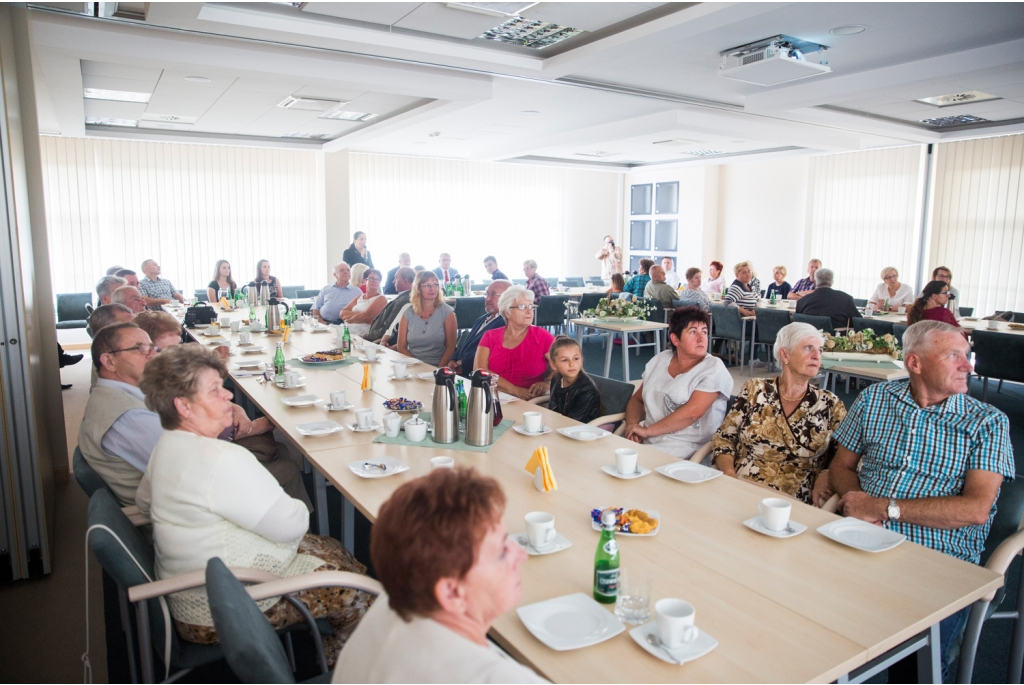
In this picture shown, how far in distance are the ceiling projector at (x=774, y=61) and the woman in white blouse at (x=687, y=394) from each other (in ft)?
9.42

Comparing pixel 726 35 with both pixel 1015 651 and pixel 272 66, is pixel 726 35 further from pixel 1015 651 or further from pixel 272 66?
pixel 1015 651

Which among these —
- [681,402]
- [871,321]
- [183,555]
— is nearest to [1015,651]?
[681,402]

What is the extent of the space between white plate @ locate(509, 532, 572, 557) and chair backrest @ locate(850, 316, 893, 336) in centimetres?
496

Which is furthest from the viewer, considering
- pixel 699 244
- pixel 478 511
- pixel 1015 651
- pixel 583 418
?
pixel 699 244

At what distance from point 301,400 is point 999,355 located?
207 inches

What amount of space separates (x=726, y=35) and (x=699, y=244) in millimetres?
7502

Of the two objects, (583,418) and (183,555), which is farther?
(583,418)

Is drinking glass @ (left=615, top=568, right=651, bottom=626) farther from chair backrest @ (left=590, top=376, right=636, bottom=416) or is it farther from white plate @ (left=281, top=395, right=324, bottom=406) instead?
white plate @ (left=281, top=395, right=324, bottom=406)

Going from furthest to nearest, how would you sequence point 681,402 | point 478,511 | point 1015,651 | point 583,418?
point 583,418
point 681,402
point 1015,651
point 478,511

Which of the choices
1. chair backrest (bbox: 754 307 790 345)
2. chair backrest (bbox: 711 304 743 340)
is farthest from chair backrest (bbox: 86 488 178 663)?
chair backrest (bbox: 711 304 743 340)

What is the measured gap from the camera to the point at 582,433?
8.73 ft

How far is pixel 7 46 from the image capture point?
3238mm

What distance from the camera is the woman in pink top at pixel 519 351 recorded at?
148 inches

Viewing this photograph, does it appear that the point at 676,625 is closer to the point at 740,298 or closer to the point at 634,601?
the point at 634,601
